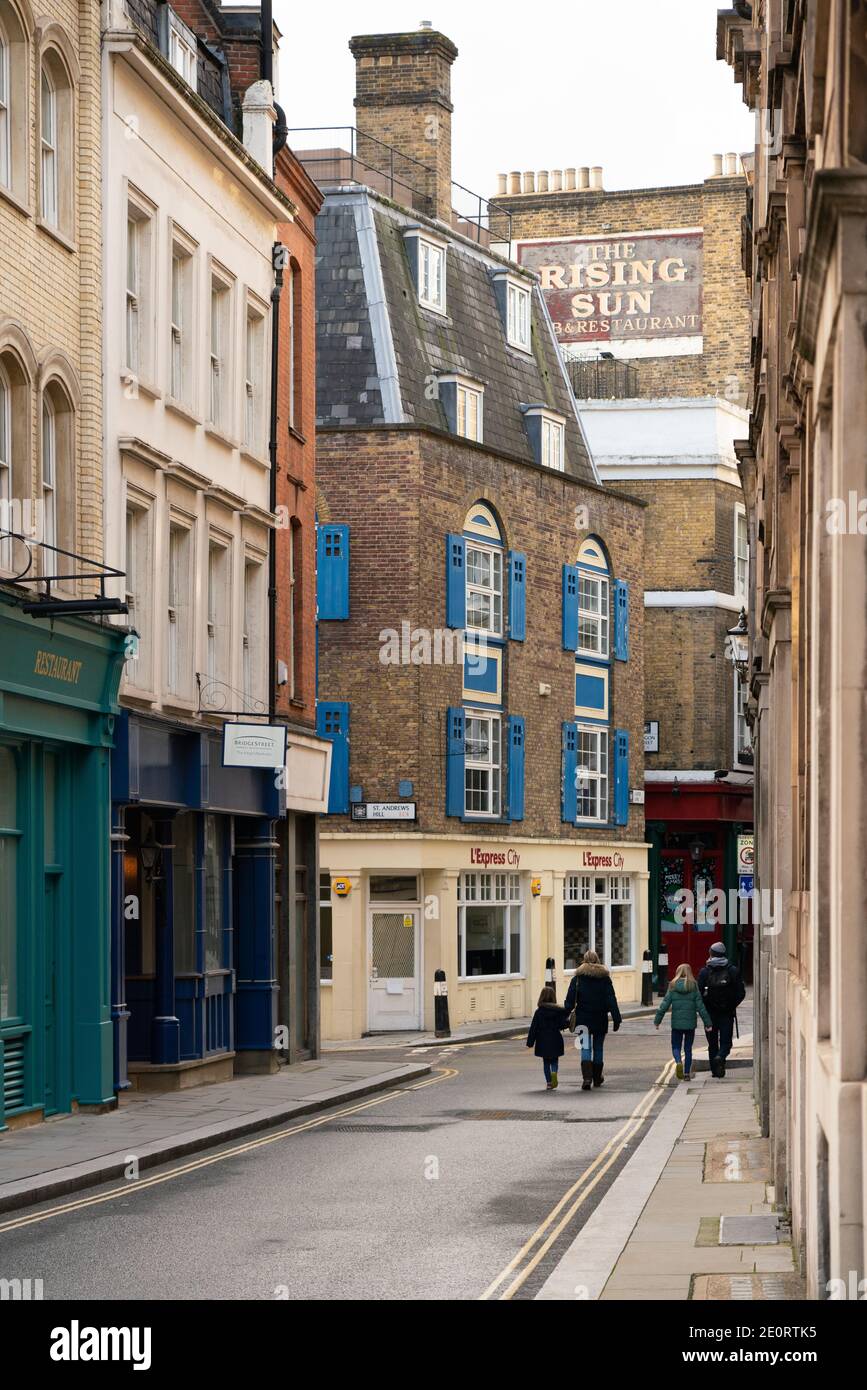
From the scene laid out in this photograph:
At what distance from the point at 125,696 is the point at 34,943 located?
3395 millimetres

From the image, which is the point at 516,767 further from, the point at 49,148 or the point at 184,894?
the point at 49,148

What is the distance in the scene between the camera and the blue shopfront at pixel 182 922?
22.5m

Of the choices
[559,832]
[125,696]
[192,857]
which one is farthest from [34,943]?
[559,832]

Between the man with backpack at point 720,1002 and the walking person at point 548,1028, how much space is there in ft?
9.02

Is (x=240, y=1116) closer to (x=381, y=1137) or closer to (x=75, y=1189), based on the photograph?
(x=381, y=1137)

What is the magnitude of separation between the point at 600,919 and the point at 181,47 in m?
25.8

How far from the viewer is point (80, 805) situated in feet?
69.6

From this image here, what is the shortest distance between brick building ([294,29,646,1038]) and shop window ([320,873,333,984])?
0.07m

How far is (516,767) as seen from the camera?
42.2 m

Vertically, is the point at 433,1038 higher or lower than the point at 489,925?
lower

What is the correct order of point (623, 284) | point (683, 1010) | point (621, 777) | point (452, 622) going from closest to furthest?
point (683, 1010) → point (452, 622) → point (621, 777) → point (623, 284)

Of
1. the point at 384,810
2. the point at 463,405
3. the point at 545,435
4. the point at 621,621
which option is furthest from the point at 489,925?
the point at 545,435

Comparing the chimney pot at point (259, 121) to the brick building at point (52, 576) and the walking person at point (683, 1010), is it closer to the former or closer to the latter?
the brick building at point (52, 576)

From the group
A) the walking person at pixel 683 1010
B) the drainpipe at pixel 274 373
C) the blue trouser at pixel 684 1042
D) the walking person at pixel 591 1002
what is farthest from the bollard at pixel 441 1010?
the walking person at pixel 591 1002
